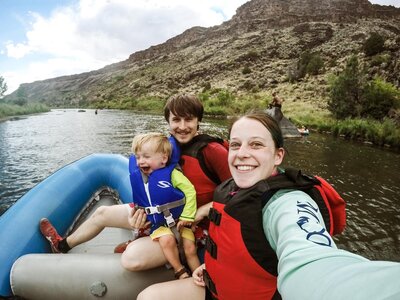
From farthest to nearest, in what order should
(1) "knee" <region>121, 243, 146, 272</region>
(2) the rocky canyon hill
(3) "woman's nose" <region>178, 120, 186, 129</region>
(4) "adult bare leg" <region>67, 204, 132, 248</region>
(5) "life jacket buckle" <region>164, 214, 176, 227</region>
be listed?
(2) the rocky canyon hill, (4) "adult bare leg" <region>67, 204, 132, 248</region>, (3) "woman's nose" <region>178, 120, 186, 129</region>, (5) "life jacket buckle" <region>164, 214, 176, 227</region>, (1) "knee" <region>121, 243, 146, 272</region>

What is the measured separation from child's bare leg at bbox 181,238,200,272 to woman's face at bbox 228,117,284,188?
30.5 inches

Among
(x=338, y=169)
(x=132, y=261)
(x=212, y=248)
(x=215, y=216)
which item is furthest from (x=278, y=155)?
(x=338, y=169)

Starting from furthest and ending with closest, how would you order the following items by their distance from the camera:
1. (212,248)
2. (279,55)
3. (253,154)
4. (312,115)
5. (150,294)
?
1. (279,55)
2. (312,115)
3. (150,294)
4. (212,248)
5. (253,154)

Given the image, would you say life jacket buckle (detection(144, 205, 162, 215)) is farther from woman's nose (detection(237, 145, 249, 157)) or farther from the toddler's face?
woman's nose (detection(237, 145, 249, 157))

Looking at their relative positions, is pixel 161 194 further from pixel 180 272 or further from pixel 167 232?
pixel 180 272

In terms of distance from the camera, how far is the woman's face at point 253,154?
1.28 m

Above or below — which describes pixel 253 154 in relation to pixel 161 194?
above

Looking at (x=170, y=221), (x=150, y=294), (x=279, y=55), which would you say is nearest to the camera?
(x=150, y=294)

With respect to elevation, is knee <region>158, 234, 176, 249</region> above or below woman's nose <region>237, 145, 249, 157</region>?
below

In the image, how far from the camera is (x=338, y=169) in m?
8.11

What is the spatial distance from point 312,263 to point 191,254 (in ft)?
4.12

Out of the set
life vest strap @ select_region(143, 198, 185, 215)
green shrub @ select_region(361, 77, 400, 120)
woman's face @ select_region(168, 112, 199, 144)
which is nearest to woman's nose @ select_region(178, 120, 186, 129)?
woman's face @ select_region(168, 112, 199, 144)

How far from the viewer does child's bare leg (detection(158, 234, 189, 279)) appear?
1822 millimetres

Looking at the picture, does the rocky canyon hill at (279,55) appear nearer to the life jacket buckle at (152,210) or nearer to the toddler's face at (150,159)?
the toddler's face at (150,159)
